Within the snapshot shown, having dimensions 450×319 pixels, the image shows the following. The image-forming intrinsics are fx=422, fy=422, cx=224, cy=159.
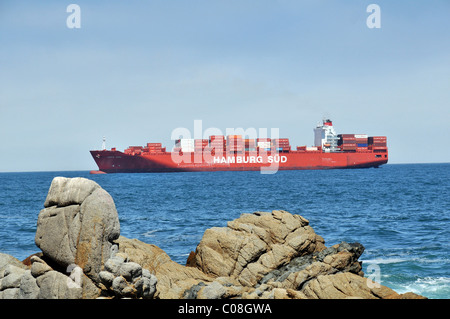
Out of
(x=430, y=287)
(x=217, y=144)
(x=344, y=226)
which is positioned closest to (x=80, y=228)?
(x=430, y=287)

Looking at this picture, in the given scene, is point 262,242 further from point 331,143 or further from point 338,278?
point 331,143

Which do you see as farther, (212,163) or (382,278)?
(212,163)

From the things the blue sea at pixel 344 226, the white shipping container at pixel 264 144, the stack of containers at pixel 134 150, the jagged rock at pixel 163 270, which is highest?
the white shipping container at pixel 264 144

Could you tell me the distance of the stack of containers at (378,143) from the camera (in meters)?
120

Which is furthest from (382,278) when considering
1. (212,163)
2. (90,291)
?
(212,163)

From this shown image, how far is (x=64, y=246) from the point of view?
441 inches

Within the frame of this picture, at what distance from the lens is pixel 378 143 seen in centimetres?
12100

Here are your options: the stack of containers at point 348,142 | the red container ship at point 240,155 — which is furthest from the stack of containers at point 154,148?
the stack of containers at point 348,142

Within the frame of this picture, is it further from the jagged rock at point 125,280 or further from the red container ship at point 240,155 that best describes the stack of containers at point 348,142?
the jagged rock at point 125,280

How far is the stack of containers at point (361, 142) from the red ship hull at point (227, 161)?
166cm

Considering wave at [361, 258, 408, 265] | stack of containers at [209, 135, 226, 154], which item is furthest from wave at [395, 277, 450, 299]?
stack of containers at [209, 135, 226, 154]
